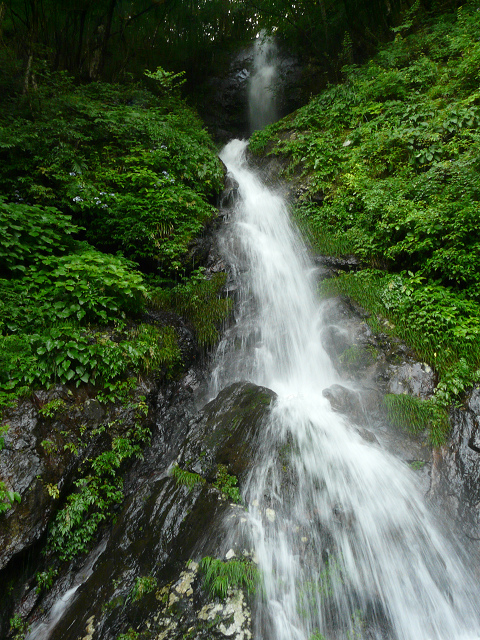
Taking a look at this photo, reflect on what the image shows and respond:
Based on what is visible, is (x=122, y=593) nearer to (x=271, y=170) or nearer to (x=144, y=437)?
(x=144, y=437)

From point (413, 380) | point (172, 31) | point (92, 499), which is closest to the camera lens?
point (92, 499)

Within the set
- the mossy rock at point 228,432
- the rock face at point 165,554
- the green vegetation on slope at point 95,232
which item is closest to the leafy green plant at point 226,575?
the rock face at point 165,554

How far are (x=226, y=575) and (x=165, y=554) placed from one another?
0.70 m

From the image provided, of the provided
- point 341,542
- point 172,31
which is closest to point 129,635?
point 341,542

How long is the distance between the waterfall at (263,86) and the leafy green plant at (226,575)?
15686mm

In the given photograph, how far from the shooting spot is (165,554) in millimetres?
3242

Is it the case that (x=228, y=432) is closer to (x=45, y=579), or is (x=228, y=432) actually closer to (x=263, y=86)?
(x=45, y=579)

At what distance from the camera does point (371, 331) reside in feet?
18.1

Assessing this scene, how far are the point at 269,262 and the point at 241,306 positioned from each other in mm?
1479

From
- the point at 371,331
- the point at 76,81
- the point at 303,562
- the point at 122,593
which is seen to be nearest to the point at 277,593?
the point at 303,562

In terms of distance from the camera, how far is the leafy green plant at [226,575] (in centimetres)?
285

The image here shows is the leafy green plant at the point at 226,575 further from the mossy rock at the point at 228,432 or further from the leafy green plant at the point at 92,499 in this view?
the leafy green plant at the point at 92,499

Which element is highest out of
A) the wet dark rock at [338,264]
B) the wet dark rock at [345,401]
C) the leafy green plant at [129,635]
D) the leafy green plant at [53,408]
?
the wet dark rock at [338,264]

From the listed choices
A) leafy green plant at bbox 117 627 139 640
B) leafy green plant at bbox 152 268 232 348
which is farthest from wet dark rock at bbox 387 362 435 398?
leafy green plant at bbox 117 627 139 640
